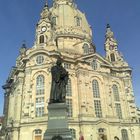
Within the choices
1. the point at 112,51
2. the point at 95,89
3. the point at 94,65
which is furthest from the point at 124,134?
the point at 112,51

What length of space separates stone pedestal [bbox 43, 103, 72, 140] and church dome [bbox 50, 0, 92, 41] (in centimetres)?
3780

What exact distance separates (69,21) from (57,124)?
41764mm

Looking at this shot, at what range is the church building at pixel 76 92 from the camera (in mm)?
37438

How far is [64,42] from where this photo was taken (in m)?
50.6

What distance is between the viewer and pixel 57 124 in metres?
14.2

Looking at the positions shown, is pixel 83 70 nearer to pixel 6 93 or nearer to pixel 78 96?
pixel 78 96

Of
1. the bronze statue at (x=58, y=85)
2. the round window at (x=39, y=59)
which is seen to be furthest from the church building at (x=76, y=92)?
the bronze statue at (x=58, y=85)

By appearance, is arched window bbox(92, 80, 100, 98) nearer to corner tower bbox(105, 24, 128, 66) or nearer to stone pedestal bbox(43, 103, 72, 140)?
corner tower bbox(105, 24, 128, 66)

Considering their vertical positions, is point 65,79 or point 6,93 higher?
point 6,93

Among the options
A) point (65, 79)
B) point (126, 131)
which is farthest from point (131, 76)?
point (65, 79)

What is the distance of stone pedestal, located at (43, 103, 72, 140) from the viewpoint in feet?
45.1

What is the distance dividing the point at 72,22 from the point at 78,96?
788 inches

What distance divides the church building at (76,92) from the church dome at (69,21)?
145cm

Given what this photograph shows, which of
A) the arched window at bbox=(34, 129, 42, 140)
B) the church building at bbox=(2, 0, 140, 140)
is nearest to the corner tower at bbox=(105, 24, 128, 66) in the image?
the church building at bbox=(2, 0, 140, 140)
